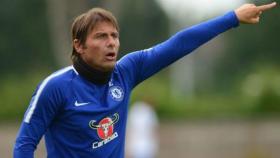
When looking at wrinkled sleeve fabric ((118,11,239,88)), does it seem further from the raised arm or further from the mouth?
the mouth

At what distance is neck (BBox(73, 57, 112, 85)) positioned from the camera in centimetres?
708

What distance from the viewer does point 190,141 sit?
22.5m

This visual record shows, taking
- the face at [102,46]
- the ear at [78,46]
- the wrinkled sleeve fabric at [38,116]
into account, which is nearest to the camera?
the wrinkled sleeve fabric at [38,116]

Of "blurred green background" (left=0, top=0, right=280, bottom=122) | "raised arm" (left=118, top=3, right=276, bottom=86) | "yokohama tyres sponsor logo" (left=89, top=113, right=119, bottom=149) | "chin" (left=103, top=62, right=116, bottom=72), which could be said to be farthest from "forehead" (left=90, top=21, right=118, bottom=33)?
"blurred green background" (left=0, top=0, right=280, bottom=122)

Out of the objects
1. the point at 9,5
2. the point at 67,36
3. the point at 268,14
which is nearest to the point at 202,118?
the point at 67,36

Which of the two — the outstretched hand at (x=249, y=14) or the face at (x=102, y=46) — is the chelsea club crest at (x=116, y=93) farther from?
the outstretched hand at (x=249, y=14)

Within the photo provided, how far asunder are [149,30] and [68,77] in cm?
4493

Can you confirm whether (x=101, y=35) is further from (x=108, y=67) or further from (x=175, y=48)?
(x=175, y=48)

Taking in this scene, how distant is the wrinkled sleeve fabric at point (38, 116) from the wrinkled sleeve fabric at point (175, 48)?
855mm

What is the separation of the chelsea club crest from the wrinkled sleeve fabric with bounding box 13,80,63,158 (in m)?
0.51

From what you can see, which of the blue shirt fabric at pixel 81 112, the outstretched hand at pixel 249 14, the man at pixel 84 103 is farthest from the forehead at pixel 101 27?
the outstretched hand at pixel 249 14

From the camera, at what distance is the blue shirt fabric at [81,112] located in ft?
22.5

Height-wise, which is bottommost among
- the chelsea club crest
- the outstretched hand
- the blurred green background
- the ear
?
the blurred green background

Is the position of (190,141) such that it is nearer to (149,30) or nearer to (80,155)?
(80,155)
